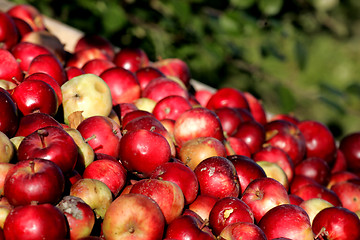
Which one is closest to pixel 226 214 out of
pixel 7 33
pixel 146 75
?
pixel 146 75

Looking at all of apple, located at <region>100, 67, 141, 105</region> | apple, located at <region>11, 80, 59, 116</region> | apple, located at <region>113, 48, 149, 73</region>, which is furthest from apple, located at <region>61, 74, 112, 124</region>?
apple, located at <region>113, 48, 149, 73</region>

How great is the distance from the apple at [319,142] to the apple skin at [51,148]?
211cm

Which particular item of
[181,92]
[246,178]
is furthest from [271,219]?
[181,92]

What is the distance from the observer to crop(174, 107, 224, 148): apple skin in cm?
245

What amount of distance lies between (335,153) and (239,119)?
35.7 inches

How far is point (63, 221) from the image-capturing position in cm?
141

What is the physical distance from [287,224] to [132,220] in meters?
0.70

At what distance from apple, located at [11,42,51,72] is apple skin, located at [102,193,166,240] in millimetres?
1413

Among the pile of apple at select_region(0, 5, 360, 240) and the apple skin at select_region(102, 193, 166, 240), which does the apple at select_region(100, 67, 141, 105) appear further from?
the apple skin at select_region(102, 193, 166, 240)

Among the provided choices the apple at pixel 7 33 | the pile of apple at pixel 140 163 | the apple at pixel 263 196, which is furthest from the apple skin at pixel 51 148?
the apple at pixel 7 33

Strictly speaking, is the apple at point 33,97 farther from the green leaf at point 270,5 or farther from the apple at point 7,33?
the green leaf at point 270,5

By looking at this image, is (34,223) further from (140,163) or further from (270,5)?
(270,5)

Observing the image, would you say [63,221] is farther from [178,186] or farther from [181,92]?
[181,92]

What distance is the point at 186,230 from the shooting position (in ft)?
5.25
